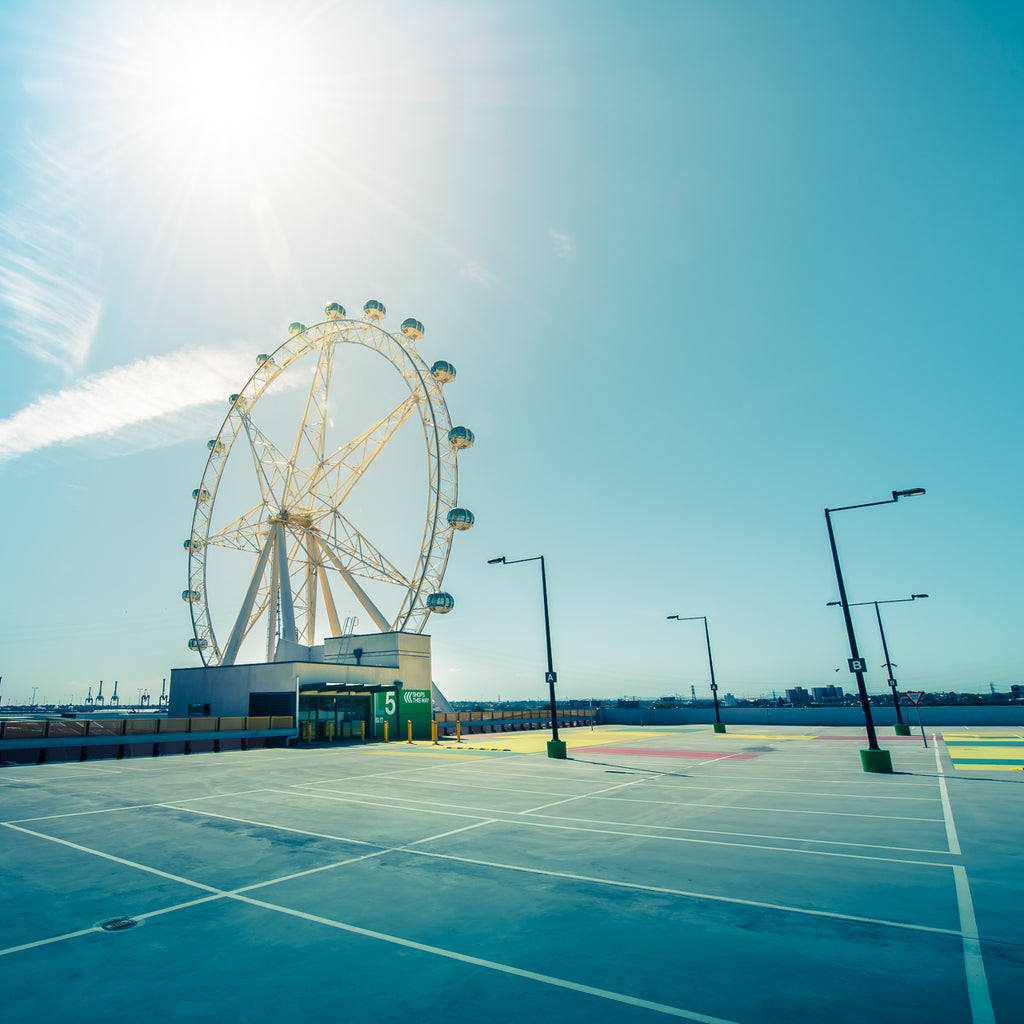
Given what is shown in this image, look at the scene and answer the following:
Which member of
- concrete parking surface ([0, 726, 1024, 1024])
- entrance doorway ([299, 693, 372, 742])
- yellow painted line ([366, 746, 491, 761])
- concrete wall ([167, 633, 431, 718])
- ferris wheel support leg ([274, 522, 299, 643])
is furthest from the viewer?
ferris wheel support leg ([274, 522, 299, 643])

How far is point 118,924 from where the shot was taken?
6066 mm

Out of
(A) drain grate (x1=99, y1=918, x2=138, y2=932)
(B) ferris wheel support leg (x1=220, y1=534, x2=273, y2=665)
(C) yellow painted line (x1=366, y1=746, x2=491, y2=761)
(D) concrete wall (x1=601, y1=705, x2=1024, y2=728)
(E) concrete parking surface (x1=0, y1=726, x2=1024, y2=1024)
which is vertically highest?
(B) ferris wheel support leg (x1=220, y1=534, x2=273, y2=665)

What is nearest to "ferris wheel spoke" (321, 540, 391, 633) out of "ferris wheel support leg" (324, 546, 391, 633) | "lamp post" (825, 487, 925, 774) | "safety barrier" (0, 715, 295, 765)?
"ferris wheel support leg" (324, 546, 391, 633)

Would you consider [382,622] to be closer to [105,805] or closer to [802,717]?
[105,805]

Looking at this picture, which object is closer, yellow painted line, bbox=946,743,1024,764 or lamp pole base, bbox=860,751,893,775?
lamp pole base, bbox=860,751,893,775

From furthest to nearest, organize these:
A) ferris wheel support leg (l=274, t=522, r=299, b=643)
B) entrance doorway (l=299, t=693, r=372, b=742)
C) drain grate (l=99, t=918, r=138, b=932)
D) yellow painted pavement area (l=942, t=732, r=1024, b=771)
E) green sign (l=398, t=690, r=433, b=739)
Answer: ferris wheel support leg (l=274, t=522, r=299, b=643) < green sign (l=398, t=690, r=433, b=739) < entrance doorway (l=299, t=693, r=372, b=742) < yellow painted pavement area (l=942, t=732, r=1024, b=771) < drain grate (l=99, t=918, r=138, b=932)

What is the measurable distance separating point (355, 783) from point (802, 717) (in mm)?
45813

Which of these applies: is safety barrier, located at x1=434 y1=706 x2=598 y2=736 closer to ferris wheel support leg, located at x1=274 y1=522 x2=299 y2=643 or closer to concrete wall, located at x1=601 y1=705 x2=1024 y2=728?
concrete wall, located at x1=601 y1=705 x2=1024 y2=728

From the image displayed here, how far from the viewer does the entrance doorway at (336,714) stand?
34.6 m

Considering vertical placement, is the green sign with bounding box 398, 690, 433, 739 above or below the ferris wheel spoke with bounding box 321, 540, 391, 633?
below

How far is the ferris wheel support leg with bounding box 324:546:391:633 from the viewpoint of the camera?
146ft

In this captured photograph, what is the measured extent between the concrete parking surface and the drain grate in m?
0.04

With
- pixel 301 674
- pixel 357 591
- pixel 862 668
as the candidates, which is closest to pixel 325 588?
pixel 357 591

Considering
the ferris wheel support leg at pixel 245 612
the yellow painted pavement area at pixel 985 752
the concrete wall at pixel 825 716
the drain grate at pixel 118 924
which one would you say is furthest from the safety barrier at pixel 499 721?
the drain grate at pixel 118 924
